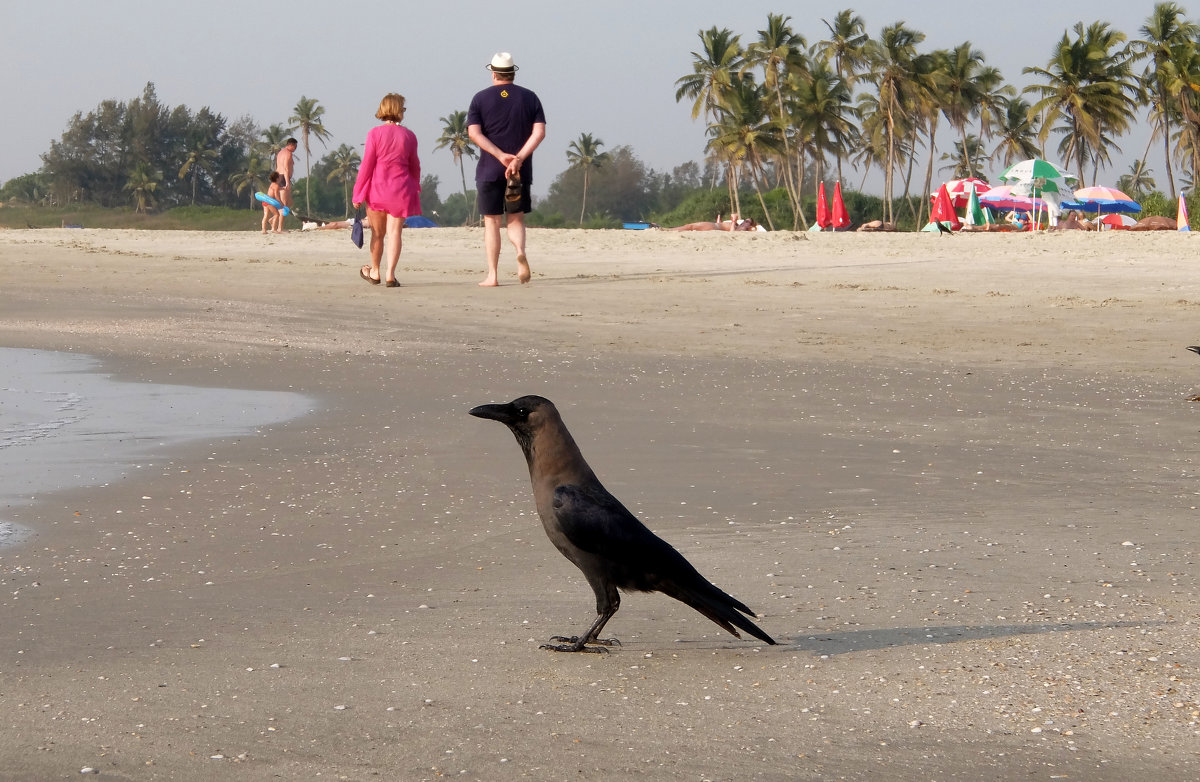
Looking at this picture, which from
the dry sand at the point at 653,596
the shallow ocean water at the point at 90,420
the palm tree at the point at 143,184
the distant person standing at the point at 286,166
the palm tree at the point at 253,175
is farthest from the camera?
the palm tree at the point at 253,175

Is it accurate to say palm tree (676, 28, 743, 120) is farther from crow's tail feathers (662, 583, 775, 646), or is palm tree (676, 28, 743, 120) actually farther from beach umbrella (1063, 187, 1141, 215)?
crow's tail feathers (662, 583, 775, 646)

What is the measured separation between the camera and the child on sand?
23.0 metres

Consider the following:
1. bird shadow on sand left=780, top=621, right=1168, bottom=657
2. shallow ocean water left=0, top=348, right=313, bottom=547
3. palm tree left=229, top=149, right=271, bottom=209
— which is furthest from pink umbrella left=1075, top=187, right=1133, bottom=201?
palm tree left=229, top=149, right=271, bottom=209

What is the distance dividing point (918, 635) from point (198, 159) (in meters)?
86.6

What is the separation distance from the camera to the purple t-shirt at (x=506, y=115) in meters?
11.9

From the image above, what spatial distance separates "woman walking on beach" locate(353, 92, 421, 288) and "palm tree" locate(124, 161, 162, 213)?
69299mm

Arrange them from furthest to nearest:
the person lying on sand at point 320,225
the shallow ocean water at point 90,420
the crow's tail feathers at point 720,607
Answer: the person lying on sand at point 320,225 < the shallow ocean water at point 90,420 < the crow's tail feathers at point 720,607

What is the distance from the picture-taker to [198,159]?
85.0 metres

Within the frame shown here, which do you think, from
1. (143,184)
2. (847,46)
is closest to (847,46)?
(847,46)

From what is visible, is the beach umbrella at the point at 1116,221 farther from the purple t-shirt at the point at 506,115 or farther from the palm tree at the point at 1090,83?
the purple t-shirt at the point at 506,115

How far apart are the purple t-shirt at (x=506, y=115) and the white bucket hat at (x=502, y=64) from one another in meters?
0.13

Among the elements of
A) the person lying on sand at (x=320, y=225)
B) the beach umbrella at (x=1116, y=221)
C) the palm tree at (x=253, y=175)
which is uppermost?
the palm tree at (x=253, y=175)

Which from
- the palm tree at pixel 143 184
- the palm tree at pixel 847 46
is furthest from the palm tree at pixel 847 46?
the palm tree at pixel 143 184

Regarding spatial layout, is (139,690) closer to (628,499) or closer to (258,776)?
(258,776)
